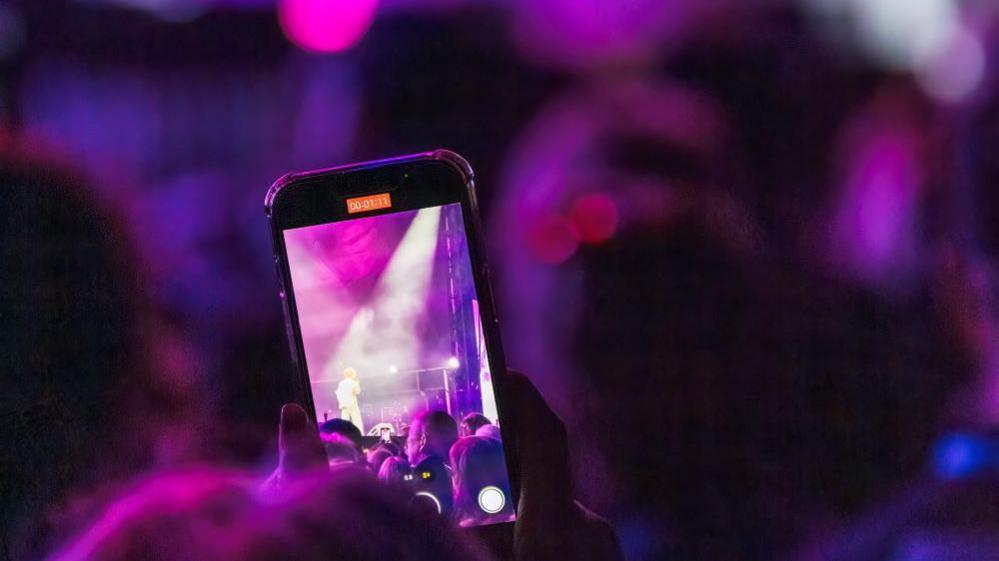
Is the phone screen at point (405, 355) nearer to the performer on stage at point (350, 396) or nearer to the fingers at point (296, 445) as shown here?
the performer on stage at point (350, 396)

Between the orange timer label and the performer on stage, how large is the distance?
98 mm

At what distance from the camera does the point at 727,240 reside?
1.68 feet

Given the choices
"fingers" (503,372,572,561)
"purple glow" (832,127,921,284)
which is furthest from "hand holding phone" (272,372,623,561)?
"purple glow" (832,127,921,284)

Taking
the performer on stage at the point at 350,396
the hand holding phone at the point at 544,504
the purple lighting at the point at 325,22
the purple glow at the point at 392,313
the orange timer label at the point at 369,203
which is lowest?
the hand holding phone at the point at 544,504

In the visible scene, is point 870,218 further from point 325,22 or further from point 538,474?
point 325,22

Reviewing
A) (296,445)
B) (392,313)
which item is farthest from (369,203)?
(296,445)

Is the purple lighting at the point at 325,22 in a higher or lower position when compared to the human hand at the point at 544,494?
higher

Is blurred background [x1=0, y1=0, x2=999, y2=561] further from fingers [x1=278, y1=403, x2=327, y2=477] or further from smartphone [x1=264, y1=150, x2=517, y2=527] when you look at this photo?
fingers [x1=278, y1=403, x2=327, y2=477]

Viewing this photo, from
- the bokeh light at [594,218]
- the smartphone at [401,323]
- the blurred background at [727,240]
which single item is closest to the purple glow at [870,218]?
the blurred background at [727,240]

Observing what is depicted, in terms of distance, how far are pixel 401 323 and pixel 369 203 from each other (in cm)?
8

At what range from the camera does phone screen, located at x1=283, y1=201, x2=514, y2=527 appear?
0.45 meters

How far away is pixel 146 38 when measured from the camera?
1.82ft

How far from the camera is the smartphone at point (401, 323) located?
45 cm

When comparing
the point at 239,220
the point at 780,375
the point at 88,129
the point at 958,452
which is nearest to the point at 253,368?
the point at 239,220
